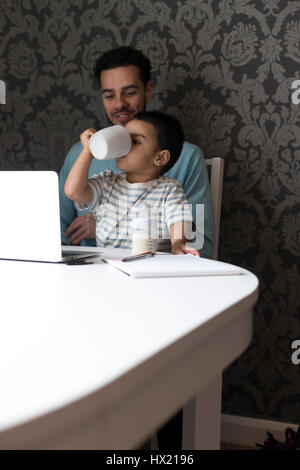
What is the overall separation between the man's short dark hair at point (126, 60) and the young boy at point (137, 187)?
58 centimetres

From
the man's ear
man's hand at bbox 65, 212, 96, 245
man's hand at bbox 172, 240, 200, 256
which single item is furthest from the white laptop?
the man's ear

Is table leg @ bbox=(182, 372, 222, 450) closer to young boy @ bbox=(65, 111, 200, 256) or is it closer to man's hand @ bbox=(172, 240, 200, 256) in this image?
man's hand @ bbox=(172, 240, 200, 256)

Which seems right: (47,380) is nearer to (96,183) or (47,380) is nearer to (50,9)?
(96,183)

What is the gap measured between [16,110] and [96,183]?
109 centimetres

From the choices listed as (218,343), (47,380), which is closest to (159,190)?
(218,343)

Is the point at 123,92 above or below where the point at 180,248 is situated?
above

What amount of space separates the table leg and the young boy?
62 centimetres

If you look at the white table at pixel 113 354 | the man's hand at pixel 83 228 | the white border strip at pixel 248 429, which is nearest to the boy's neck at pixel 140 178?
the man's hand at pixel 83 228

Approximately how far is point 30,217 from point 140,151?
0.53 meters

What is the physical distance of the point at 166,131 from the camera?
158 centimetres

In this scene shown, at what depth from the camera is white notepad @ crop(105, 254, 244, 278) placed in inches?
38.0

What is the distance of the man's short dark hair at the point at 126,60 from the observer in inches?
80.9

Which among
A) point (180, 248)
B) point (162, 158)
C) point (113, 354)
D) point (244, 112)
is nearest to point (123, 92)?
point (244, 112)

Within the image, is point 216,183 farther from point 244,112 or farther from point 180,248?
point 180,248
